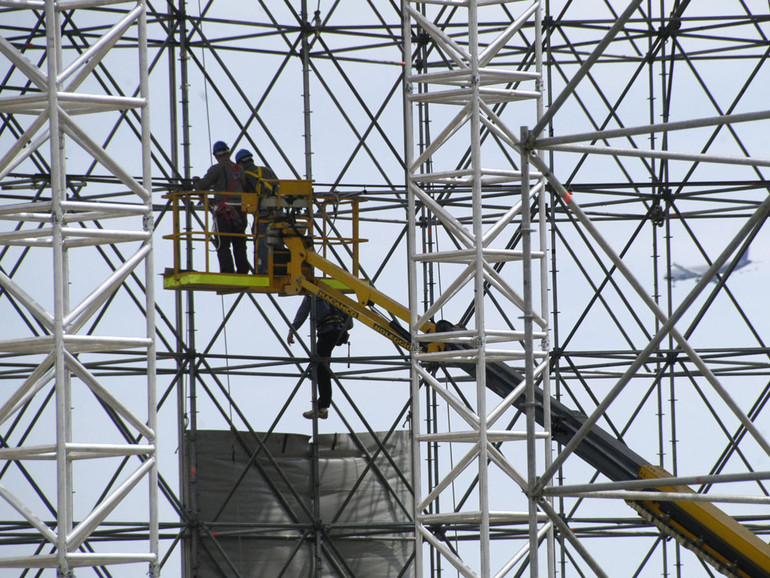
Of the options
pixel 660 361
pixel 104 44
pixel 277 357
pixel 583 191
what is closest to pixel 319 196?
pixel 277 357

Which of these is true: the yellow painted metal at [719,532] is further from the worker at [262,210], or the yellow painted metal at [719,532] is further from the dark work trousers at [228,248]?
the dark work trousers at [228,248]

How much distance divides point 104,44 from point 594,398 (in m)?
12.8

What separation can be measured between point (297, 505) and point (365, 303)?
475cm

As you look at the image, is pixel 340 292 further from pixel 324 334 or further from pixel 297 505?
pixel 297 505

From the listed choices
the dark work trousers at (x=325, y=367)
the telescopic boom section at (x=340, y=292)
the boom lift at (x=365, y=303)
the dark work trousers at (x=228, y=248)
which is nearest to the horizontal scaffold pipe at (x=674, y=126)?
the boom lift at (x=365, y=303)

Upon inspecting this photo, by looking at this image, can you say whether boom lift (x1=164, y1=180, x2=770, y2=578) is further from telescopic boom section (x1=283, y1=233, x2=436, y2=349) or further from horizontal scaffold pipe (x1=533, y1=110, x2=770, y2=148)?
horizontal scaffold pipe (x1=533, y1=110, x2=770, y2=148)

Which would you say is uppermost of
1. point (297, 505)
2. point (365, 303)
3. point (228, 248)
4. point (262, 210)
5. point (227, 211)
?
point (227, 211)

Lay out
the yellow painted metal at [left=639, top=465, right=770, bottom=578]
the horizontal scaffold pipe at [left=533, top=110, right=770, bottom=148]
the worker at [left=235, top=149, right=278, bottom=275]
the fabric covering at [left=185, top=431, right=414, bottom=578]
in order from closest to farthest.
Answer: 1. the horizontal scaffold pipe at [left=533, top=110, right=770, bottom=148]
2. the yellow painted metal at [left=639, top=465, right=770, bottom=578]
3. the worker at [left=235, top=149, right=278, bottom=275]
4. the fabric covering at [left=185, top=431, right=414, bottom=578]

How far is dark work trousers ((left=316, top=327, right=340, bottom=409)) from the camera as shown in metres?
23.2

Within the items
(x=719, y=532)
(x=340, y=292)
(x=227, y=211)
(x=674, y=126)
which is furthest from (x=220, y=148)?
(x=674, y=126)

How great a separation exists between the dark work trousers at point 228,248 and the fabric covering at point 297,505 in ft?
10.5

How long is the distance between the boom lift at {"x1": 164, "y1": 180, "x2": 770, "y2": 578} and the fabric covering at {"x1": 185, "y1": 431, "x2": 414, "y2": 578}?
11.9ft

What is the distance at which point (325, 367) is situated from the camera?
2317cm

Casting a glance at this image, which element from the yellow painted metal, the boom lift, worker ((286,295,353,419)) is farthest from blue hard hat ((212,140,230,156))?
the yellow painted metal
